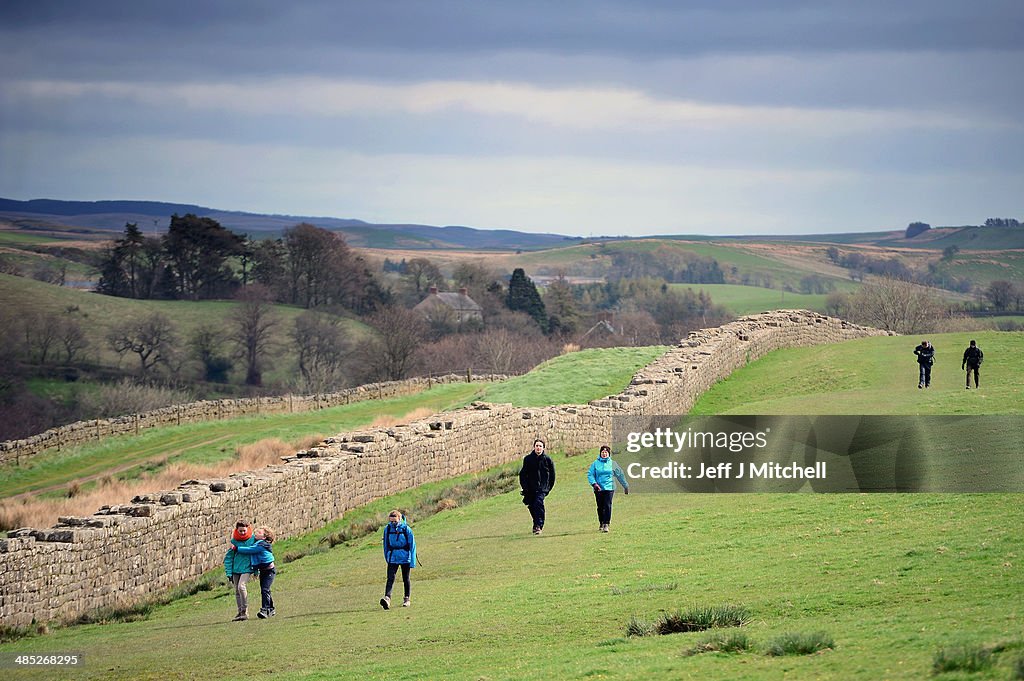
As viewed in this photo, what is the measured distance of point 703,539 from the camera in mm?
18672

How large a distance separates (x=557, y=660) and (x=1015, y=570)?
5.07m

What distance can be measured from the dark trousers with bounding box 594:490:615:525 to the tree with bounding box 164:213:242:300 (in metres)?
118

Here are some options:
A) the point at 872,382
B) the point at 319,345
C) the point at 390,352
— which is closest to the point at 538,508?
the point at 872,382

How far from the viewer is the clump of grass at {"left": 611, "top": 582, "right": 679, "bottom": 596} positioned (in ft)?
50.9

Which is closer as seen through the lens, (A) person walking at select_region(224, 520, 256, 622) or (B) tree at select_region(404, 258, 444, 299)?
(A) person walking at select_region(224, 520, 256, 622)

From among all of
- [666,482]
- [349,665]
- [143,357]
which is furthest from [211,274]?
[349,665]

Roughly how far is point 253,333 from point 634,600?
10217 centimetres

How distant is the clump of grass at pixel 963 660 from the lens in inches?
391

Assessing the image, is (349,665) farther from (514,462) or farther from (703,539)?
(514,462)

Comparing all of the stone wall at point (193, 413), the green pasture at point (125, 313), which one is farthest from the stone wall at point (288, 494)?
the green pasture at point (125, 313)

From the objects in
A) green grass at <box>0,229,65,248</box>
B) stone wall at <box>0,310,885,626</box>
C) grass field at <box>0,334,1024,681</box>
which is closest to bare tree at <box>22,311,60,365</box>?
green grass at <box>0,229,65,248</box>

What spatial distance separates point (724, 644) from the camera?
11.9 meters

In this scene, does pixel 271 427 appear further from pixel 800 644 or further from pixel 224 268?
pixel 224 268

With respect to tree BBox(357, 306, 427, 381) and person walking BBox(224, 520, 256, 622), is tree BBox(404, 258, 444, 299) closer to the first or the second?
tree BBox(357, 306, 427, 381)
